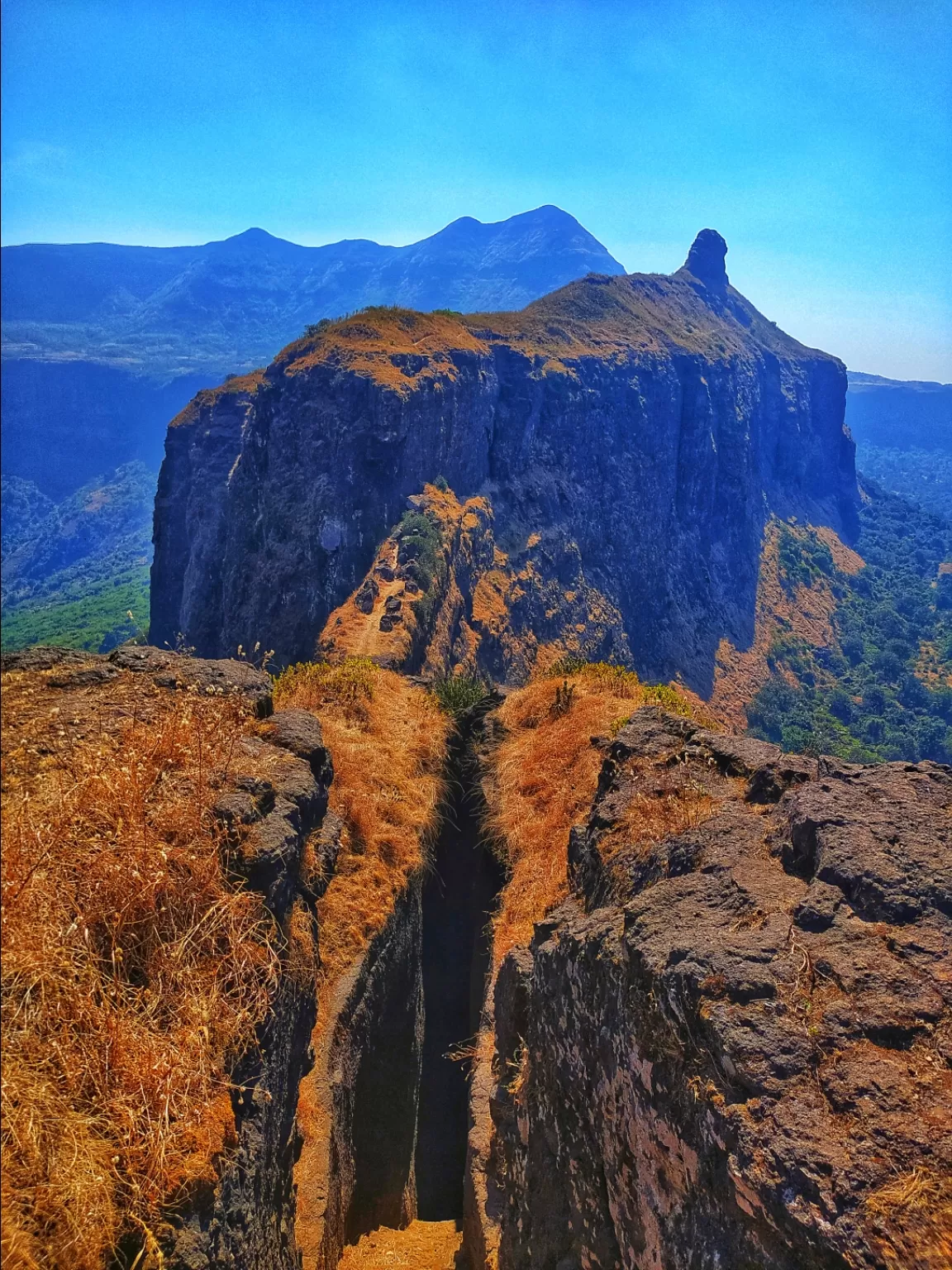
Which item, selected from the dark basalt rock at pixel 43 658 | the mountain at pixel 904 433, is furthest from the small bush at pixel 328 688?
the mountain at pixel 904 433

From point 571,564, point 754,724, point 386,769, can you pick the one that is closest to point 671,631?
point 754,724

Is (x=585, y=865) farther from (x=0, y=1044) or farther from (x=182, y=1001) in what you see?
(x=0, y=1044)

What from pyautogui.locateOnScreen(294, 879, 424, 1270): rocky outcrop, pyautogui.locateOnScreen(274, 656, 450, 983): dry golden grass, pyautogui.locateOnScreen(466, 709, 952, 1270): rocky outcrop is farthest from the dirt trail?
pyautogui.locateOnScreen(274, 656, 450, 983): dry golden grass

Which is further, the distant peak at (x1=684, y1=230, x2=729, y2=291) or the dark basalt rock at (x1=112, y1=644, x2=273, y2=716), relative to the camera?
the distant peak at (x1=684, y1=230, x2=729, y2=291)

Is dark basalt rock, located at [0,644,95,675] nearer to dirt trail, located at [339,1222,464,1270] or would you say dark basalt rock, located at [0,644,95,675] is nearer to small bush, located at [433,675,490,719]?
dirt trail, located at [339,1222,464,1270]

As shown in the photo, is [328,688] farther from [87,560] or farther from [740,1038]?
[87,560]

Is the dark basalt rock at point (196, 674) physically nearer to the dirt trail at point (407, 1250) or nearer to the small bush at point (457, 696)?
the dirt trail at point (407, 1250)
